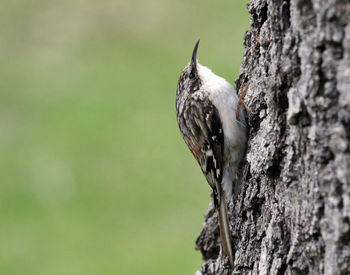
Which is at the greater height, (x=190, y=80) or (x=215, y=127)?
(x=190, y=80)

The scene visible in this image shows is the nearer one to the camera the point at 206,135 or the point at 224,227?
the point at 224,227

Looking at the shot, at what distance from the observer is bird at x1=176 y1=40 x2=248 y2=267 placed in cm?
364

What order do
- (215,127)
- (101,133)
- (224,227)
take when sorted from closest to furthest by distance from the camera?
(224,227), (215,127), (101,133)

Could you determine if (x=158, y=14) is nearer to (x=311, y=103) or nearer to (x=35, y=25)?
(x=35, y=25)

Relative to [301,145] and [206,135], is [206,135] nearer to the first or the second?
[206,135]

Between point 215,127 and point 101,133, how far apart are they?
5.32 metres

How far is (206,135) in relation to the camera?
3.96m

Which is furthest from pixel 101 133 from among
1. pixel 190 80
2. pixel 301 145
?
pixel 301 145

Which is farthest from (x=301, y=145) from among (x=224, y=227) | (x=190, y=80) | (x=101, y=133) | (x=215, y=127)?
(x=101, y=133)

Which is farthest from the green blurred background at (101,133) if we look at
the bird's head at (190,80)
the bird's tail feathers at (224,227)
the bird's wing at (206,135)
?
the bird's tail feathers at (224,227)

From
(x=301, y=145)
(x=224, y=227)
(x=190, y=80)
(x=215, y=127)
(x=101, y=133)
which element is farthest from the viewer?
(x=101, y=133)

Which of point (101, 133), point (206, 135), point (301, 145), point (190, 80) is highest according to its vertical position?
point (101, 133)

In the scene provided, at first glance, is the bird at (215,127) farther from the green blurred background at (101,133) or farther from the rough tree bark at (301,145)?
the green blurred background at (101,133)

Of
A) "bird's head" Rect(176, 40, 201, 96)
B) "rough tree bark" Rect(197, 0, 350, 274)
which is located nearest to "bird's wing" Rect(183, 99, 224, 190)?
"bird's head" Rect(176, 40, 201, 96)
